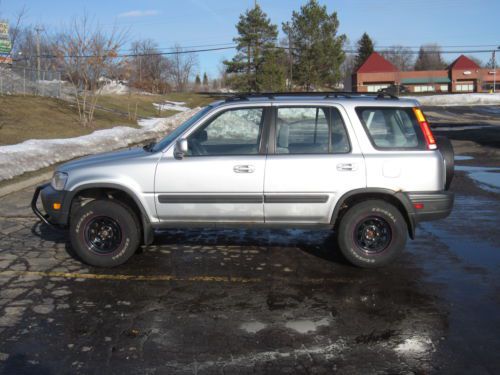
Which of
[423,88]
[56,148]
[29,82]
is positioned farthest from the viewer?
[423,88]

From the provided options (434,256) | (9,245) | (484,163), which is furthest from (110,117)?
(434,256)

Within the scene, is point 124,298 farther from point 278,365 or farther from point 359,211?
point 359,211

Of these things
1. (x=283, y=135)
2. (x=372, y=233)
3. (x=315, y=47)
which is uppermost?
(x=315, y=47)

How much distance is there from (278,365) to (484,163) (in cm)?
1258

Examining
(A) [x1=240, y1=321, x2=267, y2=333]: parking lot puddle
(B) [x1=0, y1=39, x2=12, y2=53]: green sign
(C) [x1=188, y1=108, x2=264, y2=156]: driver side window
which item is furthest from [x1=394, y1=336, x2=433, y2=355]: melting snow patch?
(B) [x1=0, y1=39, x2=12, y2=53]: green sign

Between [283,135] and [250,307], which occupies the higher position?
[283,135]

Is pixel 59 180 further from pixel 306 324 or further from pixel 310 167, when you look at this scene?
pixel 306 324

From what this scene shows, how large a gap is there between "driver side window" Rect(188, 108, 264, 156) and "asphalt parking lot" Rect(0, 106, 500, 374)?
1.28 m

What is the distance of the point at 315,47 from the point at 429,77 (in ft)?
158

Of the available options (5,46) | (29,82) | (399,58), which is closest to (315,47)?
(29,82)

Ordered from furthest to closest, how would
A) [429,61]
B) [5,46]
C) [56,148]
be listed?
[429,61], [5,46], [56,148]

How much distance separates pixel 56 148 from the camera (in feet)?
53.7

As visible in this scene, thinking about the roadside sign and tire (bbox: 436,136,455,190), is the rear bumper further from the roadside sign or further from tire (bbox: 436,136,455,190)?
the roadside sign

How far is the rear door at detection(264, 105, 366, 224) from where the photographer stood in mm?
5383
